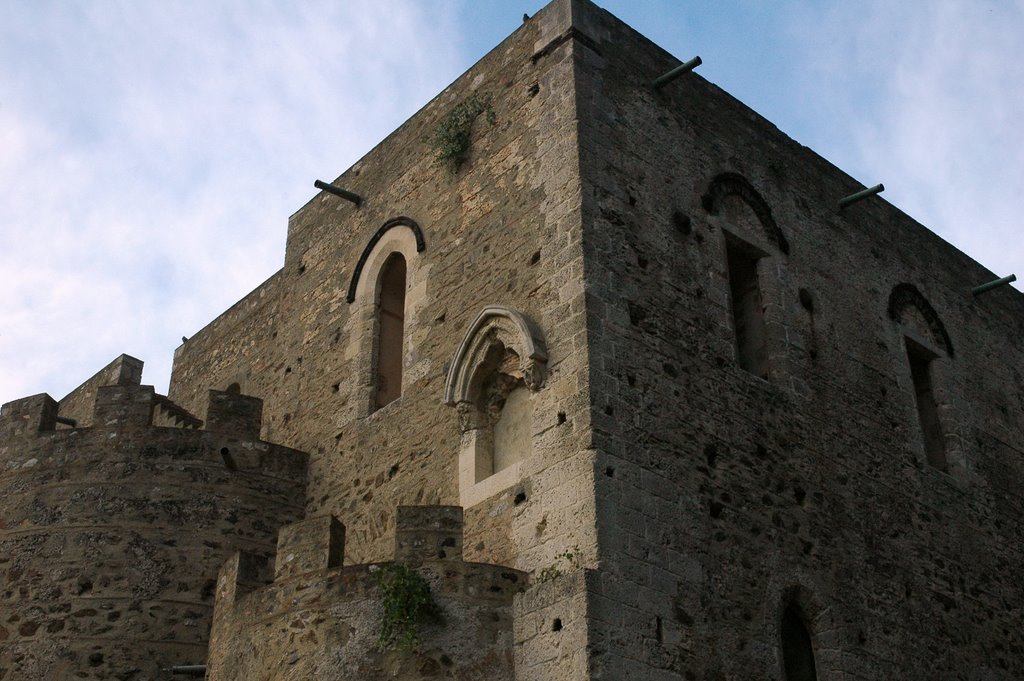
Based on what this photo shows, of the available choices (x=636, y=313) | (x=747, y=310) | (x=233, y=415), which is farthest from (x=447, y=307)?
(x=747, y=310)

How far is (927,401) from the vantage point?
13.4 m

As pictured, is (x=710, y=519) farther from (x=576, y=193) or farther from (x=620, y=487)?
(x=576, y=193)

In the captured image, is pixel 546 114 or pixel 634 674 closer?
pixel 634 674

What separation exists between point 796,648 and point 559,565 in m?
2.27

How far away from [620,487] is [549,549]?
63 centimetres

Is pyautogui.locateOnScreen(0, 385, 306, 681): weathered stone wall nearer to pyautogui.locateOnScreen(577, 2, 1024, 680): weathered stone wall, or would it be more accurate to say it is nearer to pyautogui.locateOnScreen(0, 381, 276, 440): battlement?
pyautogui.locateOnScreen(0, 381, 276, 440): battlement

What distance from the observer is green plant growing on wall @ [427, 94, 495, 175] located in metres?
12.1

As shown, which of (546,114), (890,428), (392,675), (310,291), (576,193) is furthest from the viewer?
(310,291)

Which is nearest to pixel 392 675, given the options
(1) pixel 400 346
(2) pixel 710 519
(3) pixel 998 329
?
(2) pixel 710 519

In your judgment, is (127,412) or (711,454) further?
(127,412)

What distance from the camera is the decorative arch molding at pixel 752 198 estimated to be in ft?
39.3

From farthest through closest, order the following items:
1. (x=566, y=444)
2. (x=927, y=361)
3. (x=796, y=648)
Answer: (x=927, y=361) < (x=796, y=648) < (x=566, y=444)

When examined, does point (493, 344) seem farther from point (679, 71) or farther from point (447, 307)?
point (679, 71)

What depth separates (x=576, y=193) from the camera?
1041 cm
